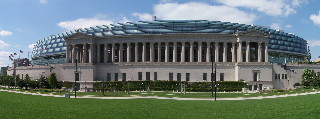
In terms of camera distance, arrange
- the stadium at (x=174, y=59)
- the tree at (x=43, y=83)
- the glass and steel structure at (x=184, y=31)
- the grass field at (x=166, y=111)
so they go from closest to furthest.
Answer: the grass field at (x=166, y=111) → the stadium at (x=174, y=59) → the tree at (x=43, y=83) → the glass and steel structure at (x=184, y=31)

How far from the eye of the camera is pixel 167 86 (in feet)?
278

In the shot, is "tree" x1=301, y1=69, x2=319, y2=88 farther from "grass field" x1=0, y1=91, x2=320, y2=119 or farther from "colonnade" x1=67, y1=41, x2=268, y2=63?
"grass field" x1=0, y1=91, x2=320, y2=119

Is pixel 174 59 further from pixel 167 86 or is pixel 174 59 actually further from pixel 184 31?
pixel 184 31

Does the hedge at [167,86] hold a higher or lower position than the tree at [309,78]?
lower

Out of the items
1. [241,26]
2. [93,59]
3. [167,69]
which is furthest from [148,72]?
[241,26]

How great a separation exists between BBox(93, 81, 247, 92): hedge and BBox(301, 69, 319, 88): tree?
20557 millimetres

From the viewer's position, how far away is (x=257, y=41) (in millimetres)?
96938

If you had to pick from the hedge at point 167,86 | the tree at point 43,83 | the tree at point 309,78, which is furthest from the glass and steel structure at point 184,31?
the hedge at point 167,86

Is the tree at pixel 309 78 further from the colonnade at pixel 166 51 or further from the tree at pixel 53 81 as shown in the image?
the tree at pixel 53 81

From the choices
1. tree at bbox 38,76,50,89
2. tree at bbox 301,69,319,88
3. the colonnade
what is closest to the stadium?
the colonnade

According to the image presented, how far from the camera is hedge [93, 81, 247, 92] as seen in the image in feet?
270

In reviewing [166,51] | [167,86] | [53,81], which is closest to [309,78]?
[167,86]

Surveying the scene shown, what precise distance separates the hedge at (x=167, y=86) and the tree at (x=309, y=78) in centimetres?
2056

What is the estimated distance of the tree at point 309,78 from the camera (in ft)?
286
